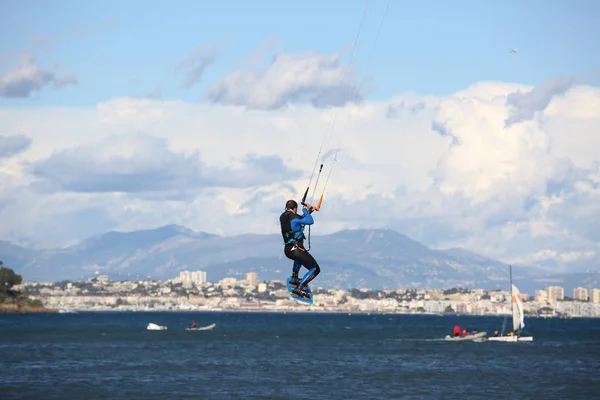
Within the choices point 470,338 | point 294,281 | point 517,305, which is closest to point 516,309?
point 517,305

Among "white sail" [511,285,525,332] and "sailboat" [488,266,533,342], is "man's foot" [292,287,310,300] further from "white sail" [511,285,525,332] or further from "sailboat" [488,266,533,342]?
"white sail" [511,285,525,332]

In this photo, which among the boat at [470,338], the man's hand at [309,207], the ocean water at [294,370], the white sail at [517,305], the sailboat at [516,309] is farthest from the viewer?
the boat at [470,338]

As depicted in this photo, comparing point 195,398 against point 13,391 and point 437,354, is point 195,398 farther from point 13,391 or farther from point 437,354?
point 437,354

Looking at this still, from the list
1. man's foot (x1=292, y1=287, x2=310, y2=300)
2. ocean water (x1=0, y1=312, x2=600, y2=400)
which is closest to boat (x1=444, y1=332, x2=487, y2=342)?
ocean water (x1=0, y1=312, x2=600, y2=400)

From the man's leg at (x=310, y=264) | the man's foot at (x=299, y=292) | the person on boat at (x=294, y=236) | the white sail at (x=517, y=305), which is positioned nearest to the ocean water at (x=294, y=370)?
the white sail at (x=517, y=305)

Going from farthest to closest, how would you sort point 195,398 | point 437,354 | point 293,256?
point 437,354 → point 195,398 → point 293,256

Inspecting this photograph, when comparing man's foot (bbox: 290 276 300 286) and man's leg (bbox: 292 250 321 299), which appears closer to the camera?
man's leg (bbox: 292 250 321 299)

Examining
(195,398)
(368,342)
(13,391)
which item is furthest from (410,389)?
(368,342)

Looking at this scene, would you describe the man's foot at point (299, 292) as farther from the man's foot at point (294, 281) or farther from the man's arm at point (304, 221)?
the man's arm at point (304, 221)

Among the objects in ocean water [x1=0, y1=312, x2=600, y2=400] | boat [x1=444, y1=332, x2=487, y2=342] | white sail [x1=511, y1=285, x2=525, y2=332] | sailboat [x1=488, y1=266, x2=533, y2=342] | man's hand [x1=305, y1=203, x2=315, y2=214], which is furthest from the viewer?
boat [x1=444, y1=332, x2=487, y2=342]

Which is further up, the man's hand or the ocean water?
the man's hand

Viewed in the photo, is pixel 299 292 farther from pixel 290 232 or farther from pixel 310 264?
pixel 290 232

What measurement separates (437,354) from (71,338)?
6942cm

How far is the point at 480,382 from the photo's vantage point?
3784 inches
